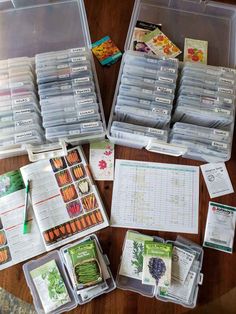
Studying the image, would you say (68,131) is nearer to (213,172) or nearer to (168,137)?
(168,137)

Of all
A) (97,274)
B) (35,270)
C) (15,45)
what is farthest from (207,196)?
(15,45)

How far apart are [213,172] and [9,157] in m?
0.66

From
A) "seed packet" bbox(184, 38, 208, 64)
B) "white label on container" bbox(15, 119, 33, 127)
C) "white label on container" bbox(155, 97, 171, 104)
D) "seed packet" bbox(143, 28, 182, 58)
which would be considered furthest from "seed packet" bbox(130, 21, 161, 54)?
"white label on container" bbox(15, 119, 33, 127)

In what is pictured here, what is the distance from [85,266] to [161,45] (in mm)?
782

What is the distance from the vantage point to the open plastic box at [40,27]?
1.03m

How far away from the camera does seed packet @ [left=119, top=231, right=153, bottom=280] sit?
812 millimetres

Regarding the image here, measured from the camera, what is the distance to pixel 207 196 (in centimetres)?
93

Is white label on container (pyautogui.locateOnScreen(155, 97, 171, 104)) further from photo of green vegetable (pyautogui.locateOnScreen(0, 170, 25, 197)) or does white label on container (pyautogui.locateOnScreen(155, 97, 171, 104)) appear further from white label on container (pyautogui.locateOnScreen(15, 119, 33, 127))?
photo of green vegetable (pyautogui.locateOnScreen(0, 170, 25, 197))

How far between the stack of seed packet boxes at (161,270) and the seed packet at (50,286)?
0.51 feet

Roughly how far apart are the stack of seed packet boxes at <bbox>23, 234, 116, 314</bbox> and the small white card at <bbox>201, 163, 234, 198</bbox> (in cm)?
40

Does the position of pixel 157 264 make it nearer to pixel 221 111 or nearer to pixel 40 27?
pixel 221 111

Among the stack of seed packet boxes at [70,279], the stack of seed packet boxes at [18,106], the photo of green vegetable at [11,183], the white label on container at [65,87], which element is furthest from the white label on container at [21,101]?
the stack of seed packet boxes at [70,279]

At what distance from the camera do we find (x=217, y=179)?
0.94 metres

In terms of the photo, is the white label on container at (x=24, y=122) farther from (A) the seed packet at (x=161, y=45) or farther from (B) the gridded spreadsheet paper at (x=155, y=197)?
(A) the seed packet at (x=161, y=45)
